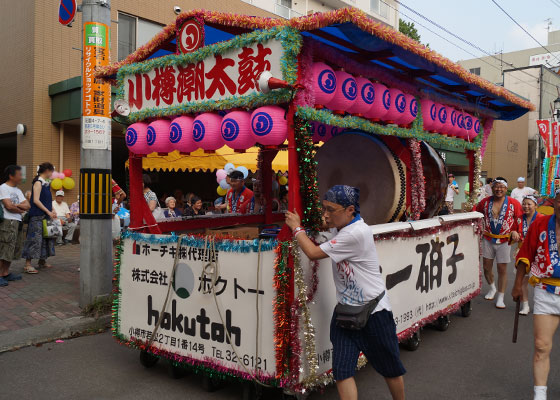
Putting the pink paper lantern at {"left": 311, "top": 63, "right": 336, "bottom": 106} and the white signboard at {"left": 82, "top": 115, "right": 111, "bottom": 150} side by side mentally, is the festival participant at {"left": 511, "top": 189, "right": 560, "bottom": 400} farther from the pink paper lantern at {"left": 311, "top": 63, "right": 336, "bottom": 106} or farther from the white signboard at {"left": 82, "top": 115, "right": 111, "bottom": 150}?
the white signboard at {"left": 82, "top": 115, "right": 111, "bottom": 150}

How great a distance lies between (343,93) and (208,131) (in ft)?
3.65

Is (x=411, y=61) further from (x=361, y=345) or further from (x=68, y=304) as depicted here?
(x=68, y=304)

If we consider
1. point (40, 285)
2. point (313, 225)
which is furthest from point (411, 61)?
point (40, 285)

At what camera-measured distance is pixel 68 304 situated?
6105 mm

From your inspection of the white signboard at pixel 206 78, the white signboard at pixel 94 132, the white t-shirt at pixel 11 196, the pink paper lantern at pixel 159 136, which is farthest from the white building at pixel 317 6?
the pink paper lantern at pixel 159 136

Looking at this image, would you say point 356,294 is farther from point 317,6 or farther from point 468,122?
point 317,6

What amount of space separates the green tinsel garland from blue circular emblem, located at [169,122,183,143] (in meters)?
1.15

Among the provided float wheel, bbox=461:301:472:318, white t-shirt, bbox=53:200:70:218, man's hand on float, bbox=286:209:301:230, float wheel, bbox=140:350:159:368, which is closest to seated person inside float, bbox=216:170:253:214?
float wheel, bbox=140:350:159:368

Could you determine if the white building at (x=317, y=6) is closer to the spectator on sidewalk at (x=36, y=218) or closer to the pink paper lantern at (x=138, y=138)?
the spectator on sidewalk at (x=36, y=218)

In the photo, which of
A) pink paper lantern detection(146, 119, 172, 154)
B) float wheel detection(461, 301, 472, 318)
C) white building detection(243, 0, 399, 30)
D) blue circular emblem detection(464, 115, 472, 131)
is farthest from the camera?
white building detection(243, 0, 399, 30)

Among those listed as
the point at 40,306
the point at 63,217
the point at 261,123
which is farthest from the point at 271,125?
the point at 63,217

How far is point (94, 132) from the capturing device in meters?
5.75

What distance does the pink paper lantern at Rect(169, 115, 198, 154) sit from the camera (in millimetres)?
3910

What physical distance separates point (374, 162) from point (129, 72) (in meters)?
2.71
